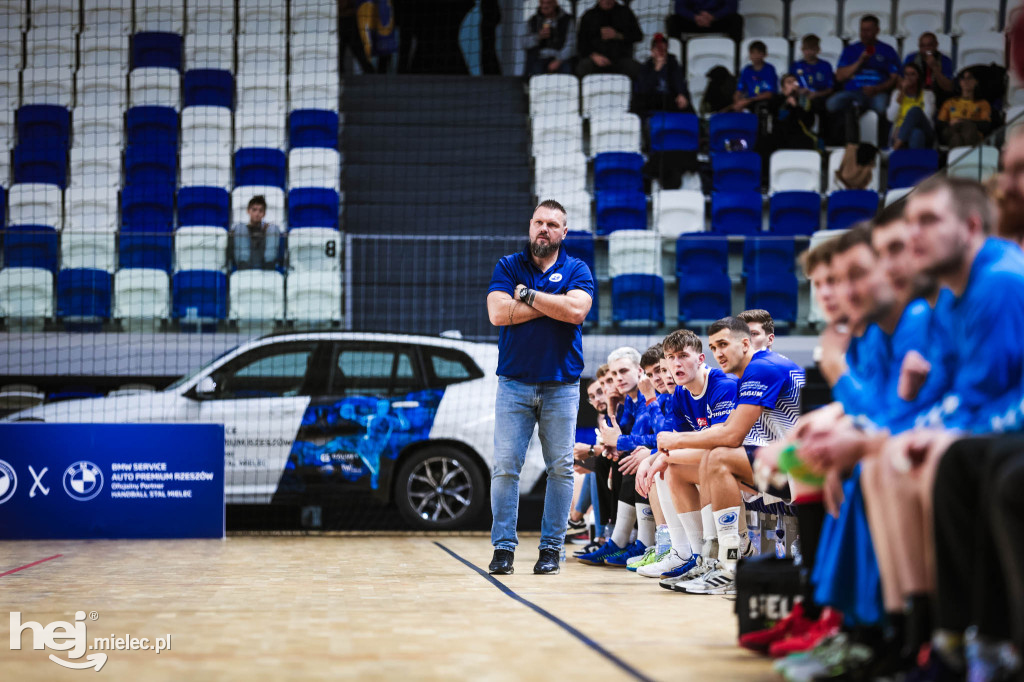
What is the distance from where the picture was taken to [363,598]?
188 inches

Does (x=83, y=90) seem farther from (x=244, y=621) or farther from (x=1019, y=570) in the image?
(x=1019, y=570)

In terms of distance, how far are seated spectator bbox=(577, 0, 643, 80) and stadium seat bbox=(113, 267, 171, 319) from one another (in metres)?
5.86

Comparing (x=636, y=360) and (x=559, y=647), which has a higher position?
(x=636, y=360)

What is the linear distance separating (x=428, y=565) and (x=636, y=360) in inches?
71.4

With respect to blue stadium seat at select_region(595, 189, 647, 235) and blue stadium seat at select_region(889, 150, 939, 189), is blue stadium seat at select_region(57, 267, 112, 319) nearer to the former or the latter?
blue stadium seat at select_region(595, 189, 647, 235)

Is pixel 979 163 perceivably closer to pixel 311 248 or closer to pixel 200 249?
pixel 311 248

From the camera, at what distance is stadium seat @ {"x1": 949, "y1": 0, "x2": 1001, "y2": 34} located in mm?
14641

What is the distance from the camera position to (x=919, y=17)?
48.6ft

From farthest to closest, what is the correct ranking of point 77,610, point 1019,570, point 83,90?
point 83,90
point 77,610
point 1019,570

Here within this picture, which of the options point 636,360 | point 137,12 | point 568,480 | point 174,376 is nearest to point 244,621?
point 568,480

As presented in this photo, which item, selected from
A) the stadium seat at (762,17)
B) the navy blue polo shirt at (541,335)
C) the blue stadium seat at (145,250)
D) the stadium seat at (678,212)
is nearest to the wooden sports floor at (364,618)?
the navy blue polo shirt at (541,335)

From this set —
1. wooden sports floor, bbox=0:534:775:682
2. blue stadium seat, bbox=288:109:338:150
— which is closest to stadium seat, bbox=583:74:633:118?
blue stadium seat, bbox=288:109:338:150

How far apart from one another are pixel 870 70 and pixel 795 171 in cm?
214

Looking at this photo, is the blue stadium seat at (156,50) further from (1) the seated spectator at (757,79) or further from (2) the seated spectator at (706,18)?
(1) the seated spectator at (757,79)
